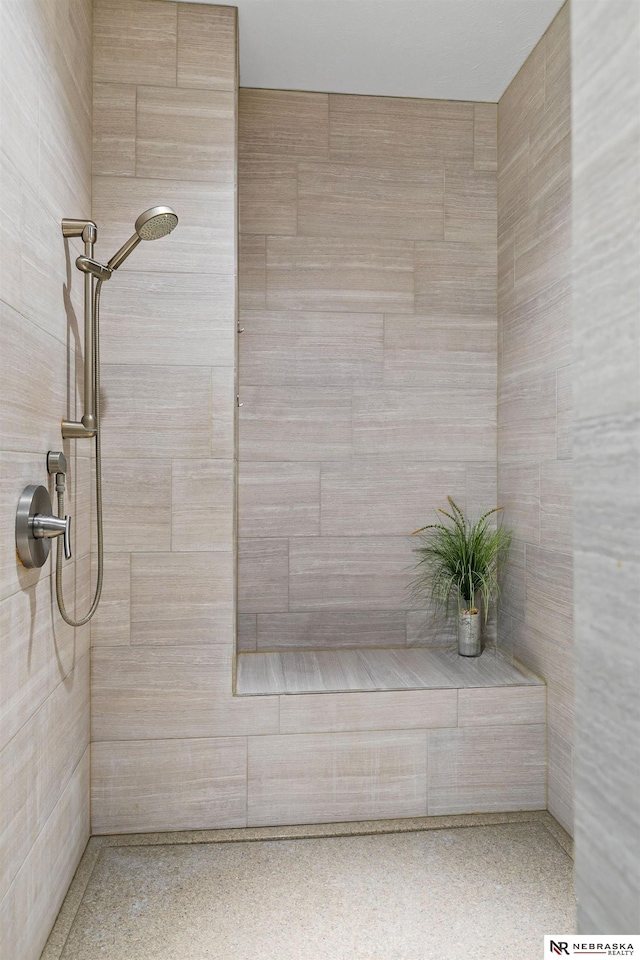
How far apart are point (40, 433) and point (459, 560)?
1522 mm

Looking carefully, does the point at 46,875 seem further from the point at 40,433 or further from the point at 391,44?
the point at 391,44

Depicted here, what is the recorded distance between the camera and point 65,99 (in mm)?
1771

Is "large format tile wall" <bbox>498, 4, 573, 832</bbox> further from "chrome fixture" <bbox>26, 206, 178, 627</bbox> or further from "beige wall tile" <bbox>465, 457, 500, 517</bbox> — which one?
"chrome fixture" <bbox>26, 206, 178, 627</bbox>

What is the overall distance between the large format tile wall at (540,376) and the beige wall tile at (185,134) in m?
1.05

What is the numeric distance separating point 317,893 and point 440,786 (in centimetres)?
56

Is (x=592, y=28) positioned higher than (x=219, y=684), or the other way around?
(x=592, y=28)

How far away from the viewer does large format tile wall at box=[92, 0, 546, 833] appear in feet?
6.86

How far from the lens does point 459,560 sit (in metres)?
2.46

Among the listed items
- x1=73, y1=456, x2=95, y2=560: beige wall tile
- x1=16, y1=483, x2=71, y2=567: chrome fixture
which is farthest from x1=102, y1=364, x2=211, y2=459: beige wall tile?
x1=16, y1=483, x2=71, y2=567: chrome fixture

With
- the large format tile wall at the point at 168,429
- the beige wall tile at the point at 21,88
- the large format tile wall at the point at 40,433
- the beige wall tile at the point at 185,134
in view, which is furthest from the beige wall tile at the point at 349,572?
the beige wall tile at the point at 21,88

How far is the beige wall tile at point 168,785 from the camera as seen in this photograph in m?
2.07

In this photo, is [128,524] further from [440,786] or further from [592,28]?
[592,28]

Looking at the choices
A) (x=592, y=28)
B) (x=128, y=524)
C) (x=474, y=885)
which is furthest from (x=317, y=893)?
(x=592, y=28)

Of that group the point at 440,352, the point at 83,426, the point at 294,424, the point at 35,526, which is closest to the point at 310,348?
the point at 294,424
